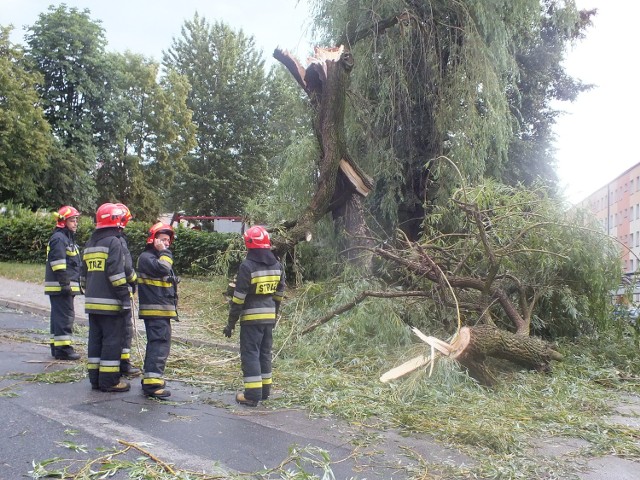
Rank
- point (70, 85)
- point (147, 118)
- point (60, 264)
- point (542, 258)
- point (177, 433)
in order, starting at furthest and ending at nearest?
point (147, 118)
point (70, 85)
point (542, 258)
point (60, 264)
point (177, 433)

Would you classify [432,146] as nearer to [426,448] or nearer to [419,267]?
[419,267]

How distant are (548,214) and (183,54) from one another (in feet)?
114

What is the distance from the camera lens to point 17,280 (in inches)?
553

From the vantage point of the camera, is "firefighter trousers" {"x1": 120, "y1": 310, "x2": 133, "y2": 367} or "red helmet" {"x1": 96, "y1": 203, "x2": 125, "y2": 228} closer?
"red helmet" {"x1": 96, "y1": 203, "x2": 125, "y2": 228}

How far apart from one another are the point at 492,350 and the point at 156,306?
3477 mm

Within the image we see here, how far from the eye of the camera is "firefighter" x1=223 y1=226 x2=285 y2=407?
539cm

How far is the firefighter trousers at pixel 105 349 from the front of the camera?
548 centimetres

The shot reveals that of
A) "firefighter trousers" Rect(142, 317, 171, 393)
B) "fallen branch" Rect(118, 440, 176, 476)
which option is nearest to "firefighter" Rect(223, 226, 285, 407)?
"firefighter trousers" Rect(142, 317, 171, 393)

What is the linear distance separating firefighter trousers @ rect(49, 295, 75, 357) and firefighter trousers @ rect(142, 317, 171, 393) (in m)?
1.69

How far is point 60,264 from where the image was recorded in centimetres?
668

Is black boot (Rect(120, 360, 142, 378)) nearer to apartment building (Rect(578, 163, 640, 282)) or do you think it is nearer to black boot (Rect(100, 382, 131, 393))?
black boot (Rect(100, 382, 131, 393))

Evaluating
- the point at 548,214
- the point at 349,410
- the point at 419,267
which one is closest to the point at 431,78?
the point at 548,214

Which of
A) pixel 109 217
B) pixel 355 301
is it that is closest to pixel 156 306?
pixel 109 217

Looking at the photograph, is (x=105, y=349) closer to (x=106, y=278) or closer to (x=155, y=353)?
(x=155, y=353)
